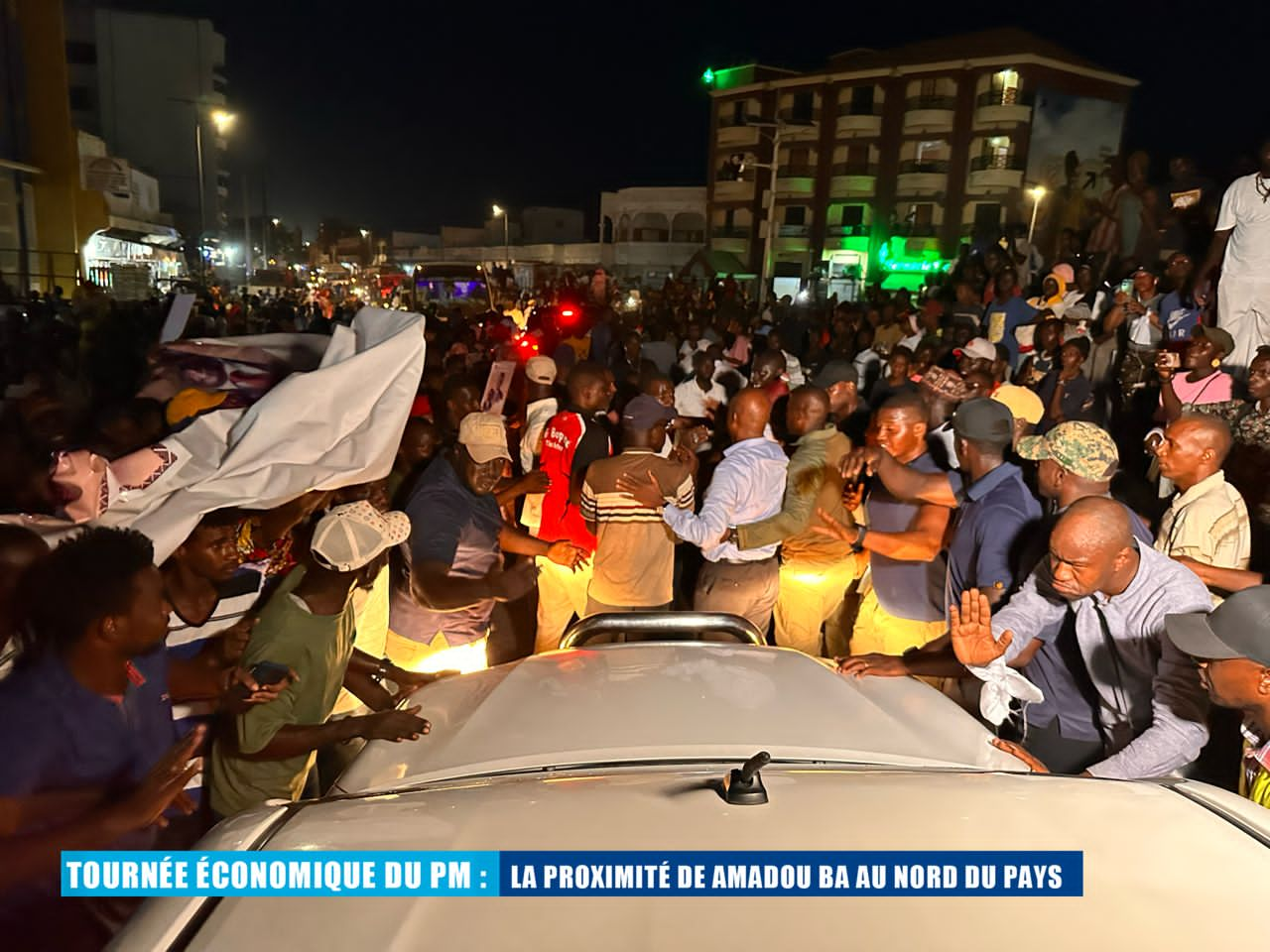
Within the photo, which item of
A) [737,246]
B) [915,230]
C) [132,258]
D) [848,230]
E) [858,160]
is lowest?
[132,258]

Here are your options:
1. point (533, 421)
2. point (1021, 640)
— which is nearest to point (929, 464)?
point (1021, 640)

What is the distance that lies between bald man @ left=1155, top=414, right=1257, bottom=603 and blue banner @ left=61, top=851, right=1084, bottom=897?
344 cm

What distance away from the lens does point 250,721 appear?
2779 millimetres

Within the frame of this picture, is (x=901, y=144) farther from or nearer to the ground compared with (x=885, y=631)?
farther from the ground

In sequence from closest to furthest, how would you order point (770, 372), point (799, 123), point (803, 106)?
point (770, 372) < point (799, 123) < point (803, 106)

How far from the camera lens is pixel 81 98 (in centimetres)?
5328

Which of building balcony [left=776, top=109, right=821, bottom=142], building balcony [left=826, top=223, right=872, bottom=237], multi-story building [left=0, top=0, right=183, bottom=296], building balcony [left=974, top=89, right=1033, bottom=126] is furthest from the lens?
building balcony [left=776, top=109, right=821, bottom=142]

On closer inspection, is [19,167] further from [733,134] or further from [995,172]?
[995,172]

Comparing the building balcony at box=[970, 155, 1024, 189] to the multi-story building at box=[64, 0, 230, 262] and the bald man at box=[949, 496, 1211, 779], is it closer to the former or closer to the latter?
the multi-story building at box=[64, 0, 230, 262]

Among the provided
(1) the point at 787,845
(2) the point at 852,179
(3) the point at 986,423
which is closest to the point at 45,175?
(3) the point at 986,423

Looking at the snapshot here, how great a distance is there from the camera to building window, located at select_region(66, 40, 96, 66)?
173ft

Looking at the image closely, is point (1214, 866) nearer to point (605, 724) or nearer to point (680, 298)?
point (605, 724)

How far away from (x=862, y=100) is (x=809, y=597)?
176 feet

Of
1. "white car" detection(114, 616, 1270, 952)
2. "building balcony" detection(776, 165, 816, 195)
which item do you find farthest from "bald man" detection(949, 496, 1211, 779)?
"building balcony" detection(776, 165, 816, 195)
